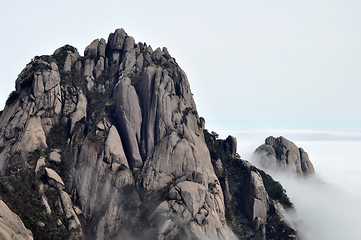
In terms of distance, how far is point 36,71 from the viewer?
407 feet

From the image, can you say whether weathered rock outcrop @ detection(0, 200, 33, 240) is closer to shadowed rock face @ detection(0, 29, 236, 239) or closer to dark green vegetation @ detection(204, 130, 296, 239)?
shadowed rock face @ detection(0, 29, 236, 239)

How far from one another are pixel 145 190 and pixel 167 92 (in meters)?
37.1

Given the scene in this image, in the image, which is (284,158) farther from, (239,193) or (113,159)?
(113,159)

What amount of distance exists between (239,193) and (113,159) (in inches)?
1889

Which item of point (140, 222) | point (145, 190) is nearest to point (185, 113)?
point (145, 190)

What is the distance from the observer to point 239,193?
128m

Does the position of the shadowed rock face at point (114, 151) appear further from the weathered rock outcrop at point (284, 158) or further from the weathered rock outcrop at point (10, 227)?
the weathered rock outcrop at point (284, 158)

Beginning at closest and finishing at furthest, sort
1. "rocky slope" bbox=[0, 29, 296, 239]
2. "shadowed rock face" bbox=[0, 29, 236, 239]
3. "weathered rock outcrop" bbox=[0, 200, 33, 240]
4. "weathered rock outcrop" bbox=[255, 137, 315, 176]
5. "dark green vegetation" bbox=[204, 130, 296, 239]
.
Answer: "weathered rock outcrop" bbox=[0, 200, 33, 240] < "rocky slope" bbox=[0, 29, 296, 239] < "shadowed rock face" bbox=[0, 29, 236, 239] < "dark green vegetation" bbox=[204, 130, 296, 239] < "weathered rock outcrop" bbox=[255, 137, 315, 176]

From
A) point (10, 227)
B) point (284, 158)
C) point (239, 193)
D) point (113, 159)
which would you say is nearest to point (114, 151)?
point (113, 159)

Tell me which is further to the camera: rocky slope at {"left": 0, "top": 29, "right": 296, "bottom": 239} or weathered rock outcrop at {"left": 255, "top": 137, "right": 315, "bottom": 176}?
weathered rock outcrop at {"left": 255, "top": 137, "right": 315, "bottom": 176}

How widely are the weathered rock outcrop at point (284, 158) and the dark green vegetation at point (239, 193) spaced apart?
1460 inches

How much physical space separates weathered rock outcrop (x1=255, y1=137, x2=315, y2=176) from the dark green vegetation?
37.1 m

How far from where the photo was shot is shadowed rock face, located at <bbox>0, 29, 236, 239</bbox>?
10200 centimetres

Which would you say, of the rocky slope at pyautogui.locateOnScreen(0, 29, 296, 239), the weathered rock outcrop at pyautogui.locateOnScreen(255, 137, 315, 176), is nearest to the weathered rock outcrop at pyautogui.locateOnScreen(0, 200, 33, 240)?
the rocky slope at pyautogui.locateOnScreen(0, 29, 296, 239)
